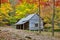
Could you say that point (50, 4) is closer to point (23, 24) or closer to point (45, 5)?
point (45, 5)

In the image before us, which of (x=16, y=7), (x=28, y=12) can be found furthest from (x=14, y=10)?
(x=28, y=12)

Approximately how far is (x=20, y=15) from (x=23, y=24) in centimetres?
574

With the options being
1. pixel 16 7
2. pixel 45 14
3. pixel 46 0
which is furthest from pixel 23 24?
pixel 46 0

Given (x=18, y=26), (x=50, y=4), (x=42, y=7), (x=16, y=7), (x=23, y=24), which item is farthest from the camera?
(x=16, y=7)

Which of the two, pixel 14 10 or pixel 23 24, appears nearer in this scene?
pixel 23 24

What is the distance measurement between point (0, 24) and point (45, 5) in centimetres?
2131

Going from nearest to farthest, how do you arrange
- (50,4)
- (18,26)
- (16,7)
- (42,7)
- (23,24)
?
(50,4) → (42,7) → (23,24) → (18,26) → (16,7)

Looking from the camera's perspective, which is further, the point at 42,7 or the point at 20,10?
the point at 20,10

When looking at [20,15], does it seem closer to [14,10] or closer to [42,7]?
[14,10]

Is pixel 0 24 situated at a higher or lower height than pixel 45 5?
lower

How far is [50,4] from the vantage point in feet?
119

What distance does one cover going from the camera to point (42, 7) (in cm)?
3981

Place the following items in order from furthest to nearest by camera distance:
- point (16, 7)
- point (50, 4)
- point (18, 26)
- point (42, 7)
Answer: point (16, 7), point (18, 26), point (42, 7), point (50, 4)

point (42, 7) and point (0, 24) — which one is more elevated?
point (42, 7)
